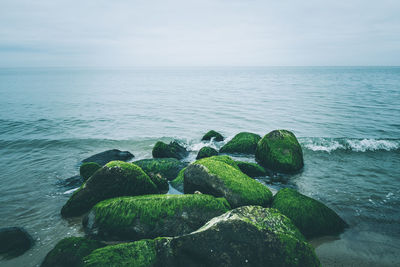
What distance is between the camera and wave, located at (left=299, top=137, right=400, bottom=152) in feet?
33.9

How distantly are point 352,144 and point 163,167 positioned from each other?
8.99 metres

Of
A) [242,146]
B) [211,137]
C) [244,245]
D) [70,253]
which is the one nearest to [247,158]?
[242,146]

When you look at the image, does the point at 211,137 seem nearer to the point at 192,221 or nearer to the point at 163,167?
the point at 163,167

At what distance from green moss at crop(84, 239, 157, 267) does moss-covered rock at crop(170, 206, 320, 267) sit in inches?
13.8

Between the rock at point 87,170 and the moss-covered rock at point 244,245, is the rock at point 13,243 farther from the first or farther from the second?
the moss-covered rock at point 244,245

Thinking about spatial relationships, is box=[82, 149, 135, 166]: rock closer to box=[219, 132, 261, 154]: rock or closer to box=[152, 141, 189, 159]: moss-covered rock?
box=[152, 141, 189, 159]: moss-covered rock

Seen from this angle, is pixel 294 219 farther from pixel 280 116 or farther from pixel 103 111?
pixel 103 111

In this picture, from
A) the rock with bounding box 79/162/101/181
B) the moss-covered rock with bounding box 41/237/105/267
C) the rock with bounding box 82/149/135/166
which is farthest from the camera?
the rock with bounding box 82/149/135/166

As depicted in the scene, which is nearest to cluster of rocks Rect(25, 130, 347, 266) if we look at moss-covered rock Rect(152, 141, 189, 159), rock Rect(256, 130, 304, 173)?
rock Rect(256, 130, 304, 173)

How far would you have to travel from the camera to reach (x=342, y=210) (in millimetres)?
5645

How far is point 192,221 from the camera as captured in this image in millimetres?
4367

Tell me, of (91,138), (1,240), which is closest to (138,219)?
(1,240)

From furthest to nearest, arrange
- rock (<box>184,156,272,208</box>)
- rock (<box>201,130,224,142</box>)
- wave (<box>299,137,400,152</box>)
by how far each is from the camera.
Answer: rock (<box>201,130,224,142</box>) → wave (<box>299,137,400,152</box>) → rock (<box>184,156,272,208</box>)

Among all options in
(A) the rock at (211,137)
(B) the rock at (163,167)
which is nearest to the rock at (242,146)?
(A) the rock at (211,137)
